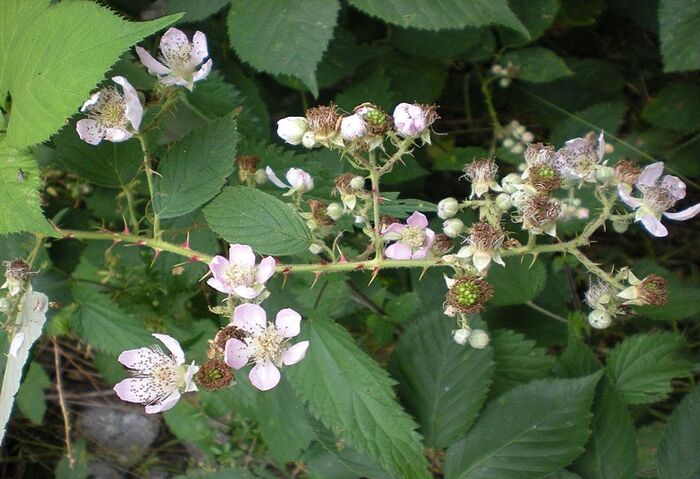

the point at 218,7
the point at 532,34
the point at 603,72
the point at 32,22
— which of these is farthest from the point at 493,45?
the point at 32,22

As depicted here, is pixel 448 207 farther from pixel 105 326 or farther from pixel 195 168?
pixel 105 326

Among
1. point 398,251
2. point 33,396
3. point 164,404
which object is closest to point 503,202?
point 398,251

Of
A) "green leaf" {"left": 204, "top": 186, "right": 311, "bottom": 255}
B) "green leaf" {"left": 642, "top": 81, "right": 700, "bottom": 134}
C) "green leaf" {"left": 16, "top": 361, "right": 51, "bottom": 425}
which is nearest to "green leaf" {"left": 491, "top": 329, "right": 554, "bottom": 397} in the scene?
"green leaf" {"left": 204, "top": 186, "right": 311, "bottom": 255}

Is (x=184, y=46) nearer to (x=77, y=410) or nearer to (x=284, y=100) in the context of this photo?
(x=284, y=100)

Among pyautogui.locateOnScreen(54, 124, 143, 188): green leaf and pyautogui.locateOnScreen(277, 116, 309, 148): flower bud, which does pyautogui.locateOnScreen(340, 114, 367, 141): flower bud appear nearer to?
pyautogui.locateOnScreen(277, 116, 309, 148): flower bud

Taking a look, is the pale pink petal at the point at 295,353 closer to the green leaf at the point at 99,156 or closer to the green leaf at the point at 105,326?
the green leaf at the point at 105,326

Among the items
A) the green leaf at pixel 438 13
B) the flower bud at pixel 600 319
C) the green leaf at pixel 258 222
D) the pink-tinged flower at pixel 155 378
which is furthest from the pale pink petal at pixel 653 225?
the pink-tinged flower at pixel 155 378

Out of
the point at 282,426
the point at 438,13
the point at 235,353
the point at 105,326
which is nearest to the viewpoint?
the point at 235,353

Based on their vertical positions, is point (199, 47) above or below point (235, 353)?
above
